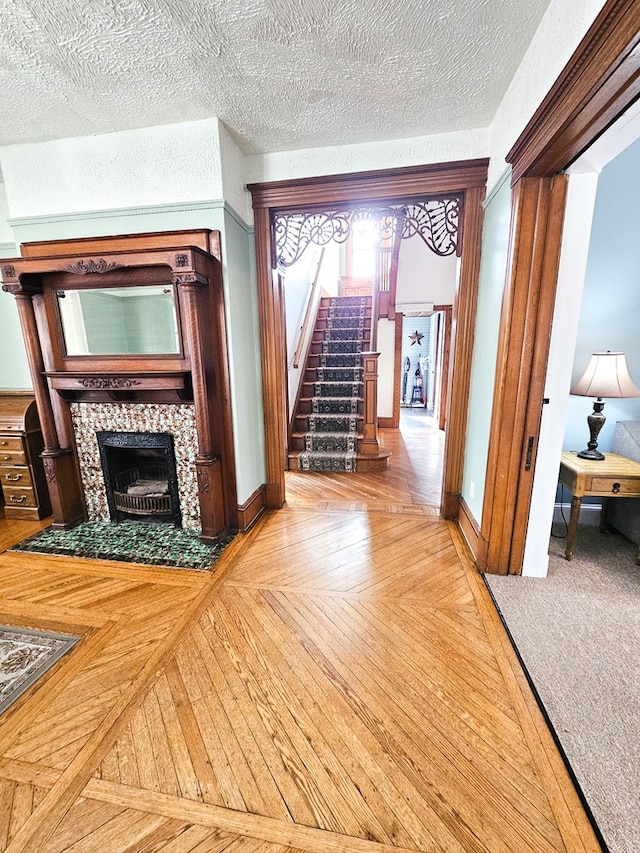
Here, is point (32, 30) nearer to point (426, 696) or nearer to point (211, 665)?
point (211, 665)

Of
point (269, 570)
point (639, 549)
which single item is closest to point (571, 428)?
point (639, 549)

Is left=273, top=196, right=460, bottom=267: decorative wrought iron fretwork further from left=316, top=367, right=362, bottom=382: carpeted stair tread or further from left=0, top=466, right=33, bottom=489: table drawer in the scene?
left=0, top=466, right=33, bottom=489: table drawer

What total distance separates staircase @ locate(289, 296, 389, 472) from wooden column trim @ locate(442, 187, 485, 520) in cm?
134

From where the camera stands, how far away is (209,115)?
7.13ft

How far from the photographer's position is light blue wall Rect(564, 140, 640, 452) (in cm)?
235

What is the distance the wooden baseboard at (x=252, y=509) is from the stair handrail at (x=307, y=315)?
2.15m

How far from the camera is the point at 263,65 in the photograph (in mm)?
1778

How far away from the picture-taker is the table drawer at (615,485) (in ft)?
7.00

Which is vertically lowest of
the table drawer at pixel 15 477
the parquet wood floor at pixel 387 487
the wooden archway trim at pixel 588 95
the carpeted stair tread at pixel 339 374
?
the parquet wood floor at pixel 387 487

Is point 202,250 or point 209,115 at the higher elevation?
point 209,115

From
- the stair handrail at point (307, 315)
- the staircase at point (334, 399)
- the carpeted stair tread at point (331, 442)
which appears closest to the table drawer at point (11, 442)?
the staircase at point (334, 399)

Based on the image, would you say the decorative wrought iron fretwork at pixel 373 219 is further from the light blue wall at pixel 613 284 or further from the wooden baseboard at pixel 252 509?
the wooden baseboard at pixel 252 509

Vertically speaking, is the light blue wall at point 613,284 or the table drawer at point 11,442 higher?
the light blue wall at point 613,284

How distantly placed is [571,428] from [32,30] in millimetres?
3855
